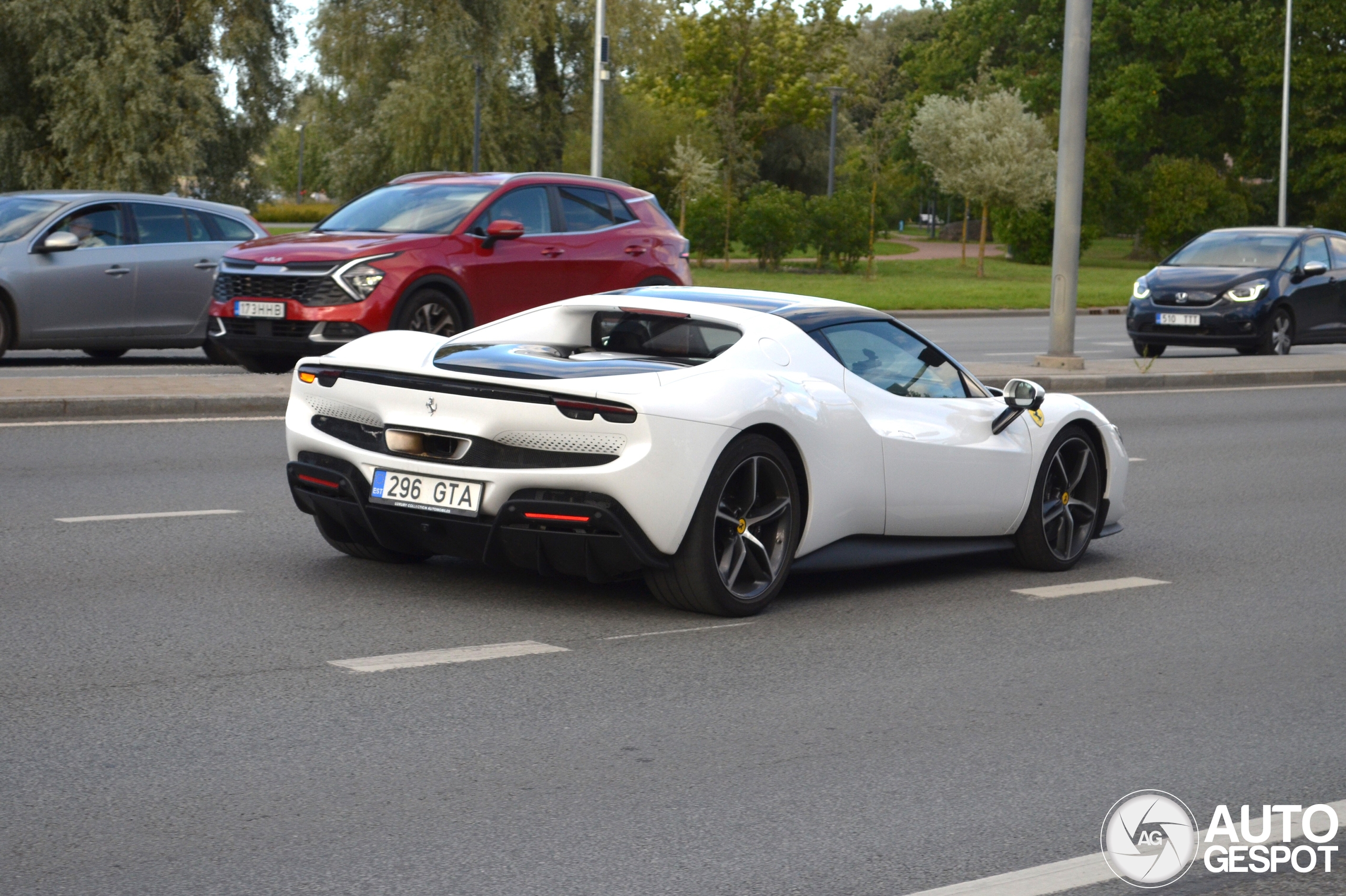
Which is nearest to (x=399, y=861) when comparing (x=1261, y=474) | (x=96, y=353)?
(x=1261, y=474)

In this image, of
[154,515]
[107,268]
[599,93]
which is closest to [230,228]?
[107,268]

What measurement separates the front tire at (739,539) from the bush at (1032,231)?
55550mm

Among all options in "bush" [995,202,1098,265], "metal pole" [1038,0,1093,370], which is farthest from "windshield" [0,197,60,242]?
"bush" [995,202,1098,265]

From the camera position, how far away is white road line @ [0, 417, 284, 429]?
12242mm

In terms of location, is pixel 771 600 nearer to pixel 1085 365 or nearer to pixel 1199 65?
pixel 1085 365

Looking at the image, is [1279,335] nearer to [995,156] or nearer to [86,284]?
[86,284]

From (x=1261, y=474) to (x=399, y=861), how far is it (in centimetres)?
983

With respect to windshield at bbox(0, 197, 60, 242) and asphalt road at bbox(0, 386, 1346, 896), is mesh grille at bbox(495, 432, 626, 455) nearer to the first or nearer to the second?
asphalt road at bbox(0, 386, 1346, 896)

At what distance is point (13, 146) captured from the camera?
105 ft

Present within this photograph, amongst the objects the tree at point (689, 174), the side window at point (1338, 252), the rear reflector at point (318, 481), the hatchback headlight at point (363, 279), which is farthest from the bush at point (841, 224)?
the rear reflector at point (318, 481)

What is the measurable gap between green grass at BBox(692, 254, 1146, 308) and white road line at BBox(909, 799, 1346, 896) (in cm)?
2548

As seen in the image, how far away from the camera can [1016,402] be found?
25.9 feet

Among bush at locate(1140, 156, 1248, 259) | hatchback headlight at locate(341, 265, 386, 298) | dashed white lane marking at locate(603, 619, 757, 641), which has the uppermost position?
bush at locate(1140, 156, 1248, 259)

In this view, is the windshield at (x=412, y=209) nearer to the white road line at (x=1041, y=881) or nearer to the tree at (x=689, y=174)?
the white road line at (x=1041, y=881)
